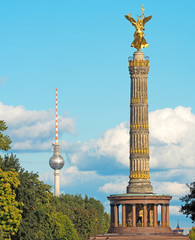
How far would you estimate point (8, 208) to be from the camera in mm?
88875

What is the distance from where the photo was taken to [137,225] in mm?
141125

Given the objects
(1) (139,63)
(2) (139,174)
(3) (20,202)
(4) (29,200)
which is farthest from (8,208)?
(1) (139,63)

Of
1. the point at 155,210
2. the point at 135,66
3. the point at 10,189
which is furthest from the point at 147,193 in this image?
the point at 10,189

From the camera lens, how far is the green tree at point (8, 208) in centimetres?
8875

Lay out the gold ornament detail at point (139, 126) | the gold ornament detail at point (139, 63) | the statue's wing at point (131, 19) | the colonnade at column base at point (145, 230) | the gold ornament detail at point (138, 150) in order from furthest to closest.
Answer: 1. the statue's wing at point (131, 19)
2. the gold ornament detail at point (139, 63)
3. the gold ornament detail at point (139, 126)
4. the gold ornament detail at point (138, 150)
5. the colonnade at column base at point (145, 230)

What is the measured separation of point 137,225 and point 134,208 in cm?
320

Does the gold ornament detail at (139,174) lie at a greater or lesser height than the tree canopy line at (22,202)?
greater

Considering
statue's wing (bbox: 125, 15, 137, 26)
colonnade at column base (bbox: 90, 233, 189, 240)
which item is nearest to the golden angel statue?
statue's wing (bbox: 125, 15, 137, 26)

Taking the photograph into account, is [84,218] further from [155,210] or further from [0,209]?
[0,209]

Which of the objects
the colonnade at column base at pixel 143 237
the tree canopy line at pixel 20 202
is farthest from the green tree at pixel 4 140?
the colonnade at column base at pixel 143 237

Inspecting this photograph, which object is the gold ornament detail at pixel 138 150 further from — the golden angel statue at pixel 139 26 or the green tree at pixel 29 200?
the green tree at pixel 29 200

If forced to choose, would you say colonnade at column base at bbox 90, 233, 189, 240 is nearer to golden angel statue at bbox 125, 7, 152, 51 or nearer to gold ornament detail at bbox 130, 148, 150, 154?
gold ornament detail at bbox 130, 148, 150, 154

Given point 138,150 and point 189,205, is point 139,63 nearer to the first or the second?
point 138,150

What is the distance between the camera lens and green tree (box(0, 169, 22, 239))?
88750 millimetres
